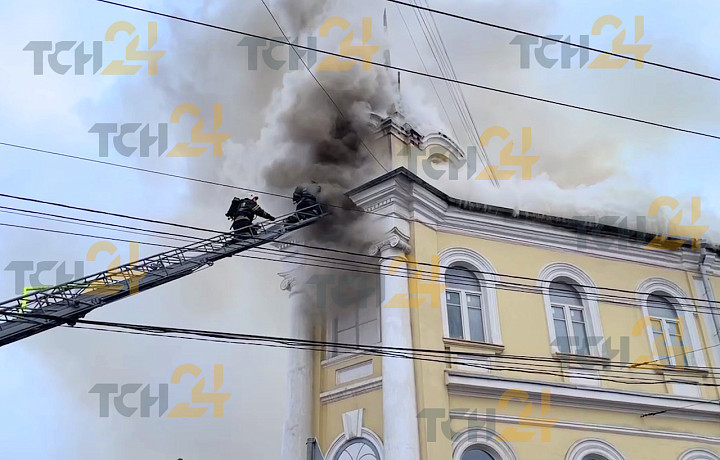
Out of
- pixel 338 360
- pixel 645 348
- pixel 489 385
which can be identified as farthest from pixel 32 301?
pixel 645 348

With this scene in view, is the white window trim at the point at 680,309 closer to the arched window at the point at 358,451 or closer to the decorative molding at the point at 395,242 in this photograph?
the decorative molding at the point at 395,242

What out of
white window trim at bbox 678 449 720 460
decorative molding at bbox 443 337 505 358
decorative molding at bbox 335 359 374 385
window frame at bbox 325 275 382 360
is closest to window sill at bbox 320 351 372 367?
window frame at bbox 325 275 382 360

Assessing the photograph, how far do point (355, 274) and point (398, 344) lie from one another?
86.9 inches

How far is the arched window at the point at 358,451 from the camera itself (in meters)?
13.0

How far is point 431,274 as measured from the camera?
547 inches

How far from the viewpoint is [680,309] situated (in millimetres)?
16062

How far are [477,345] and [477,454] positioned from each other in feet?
6.36

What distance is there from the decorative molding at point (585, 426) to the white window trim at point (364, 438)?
1356mm

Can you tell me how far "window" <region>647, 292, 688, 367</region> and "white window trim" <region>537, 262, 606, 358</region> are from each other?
4.63ft

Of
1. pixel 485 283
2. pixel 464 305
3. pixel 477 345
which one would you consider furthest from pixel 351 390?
pixel 485 283

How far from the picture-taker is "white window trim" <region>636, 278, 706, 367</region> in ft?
50.9

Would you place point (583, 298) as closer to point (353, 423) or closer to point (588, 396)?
point (588, 396)

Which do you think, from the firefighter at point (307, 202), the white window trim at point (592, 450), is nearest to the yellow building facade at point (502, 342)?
the white window trim at point (592, 450)

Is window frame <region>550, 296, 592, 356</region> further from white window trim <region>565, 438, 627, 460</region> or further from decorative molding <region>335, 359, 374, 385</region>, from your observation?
decorative molding <region>335, 359, 374, 385</region>
